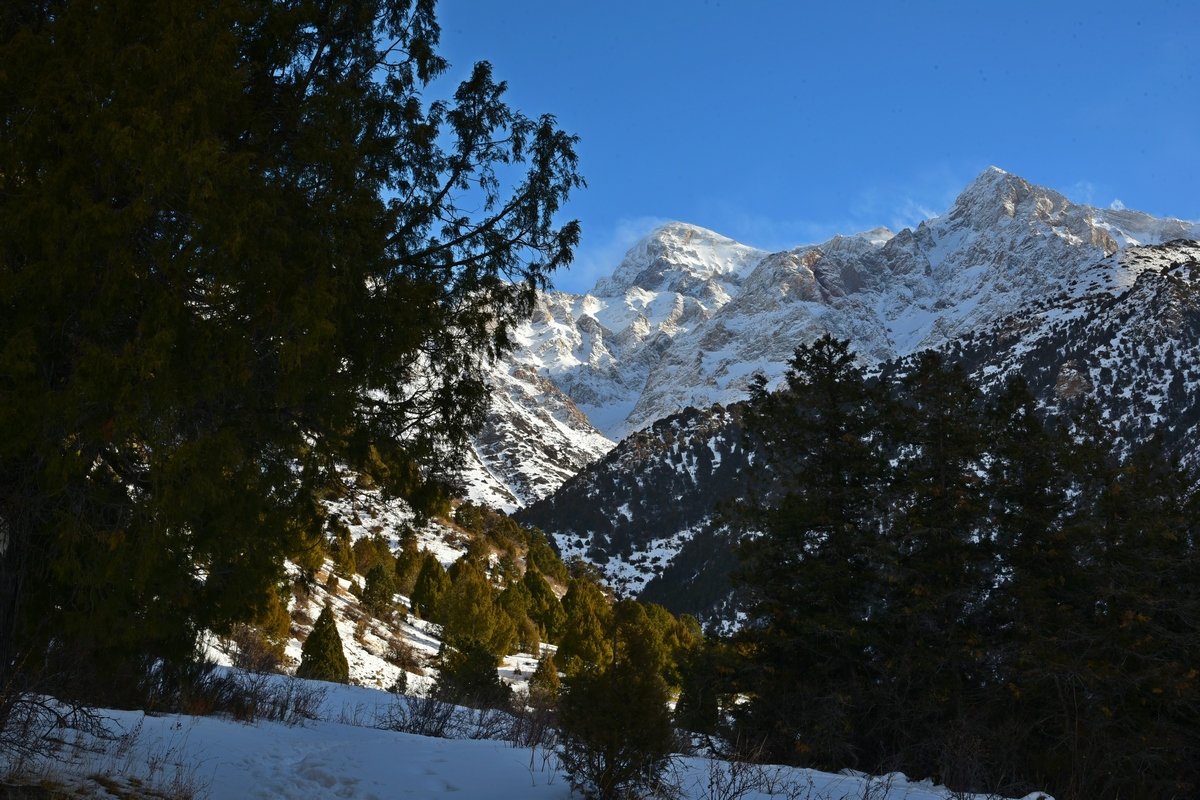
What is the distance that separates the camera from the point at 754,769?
6914 millimetres

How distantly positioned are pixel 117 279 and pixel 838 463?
1269 cm

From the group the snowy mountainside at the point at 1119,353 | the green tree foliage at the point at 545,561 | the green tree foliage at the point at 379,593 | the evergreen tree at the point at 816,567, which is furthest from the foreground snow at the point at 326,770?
the snowy mountainside at the point at 1119,353

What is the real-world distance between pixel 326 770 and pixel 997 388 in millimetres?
103669

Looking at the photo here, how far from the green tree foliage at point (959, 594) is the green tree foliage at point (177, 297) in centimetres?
928

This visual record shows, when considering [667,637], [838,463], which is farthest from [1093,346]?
[838,463]

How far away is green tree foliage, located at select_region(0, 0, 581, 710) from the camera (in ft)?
13.4

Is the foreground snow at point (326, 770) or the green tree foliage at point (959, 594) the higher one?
the green tree foliage at point (959, 594)

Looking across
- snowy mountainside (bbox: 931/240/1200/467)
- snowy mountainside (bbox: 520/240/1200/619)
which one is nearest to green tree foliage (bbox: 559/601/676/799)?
snowy mountainside (bbox: 520/240/1200/619)

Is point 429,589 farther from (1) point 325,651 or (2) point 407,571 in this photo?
(1) point 325,651

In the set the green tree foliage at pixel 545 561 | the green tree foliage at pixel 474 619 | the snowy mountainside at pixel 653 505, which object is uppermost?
the snowy mountainside at pixel 653 505

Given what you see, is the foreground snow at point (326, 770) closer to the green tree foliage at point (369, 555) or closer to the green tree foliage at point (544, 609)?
the green tree foliage at point (544, 609)

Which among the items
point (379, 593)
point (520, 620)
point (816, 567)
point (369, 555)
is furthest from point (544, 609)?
point (816, 567)

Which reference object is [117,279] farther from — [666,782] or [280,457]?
[666,782]

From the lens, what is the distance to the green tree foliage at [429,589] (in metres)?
41.9
